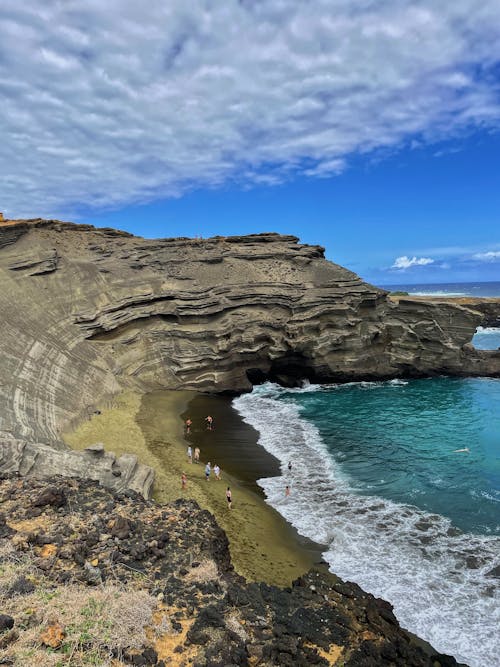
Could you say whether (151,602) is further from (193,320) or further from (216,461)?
(193,320)

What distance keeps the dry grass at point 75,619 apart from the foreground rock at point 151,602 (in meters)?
0.02

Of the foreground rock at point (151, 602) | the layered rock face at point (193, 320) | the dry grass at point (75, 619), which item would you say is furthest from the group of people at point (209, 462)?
the dry grass at point (75, 619)

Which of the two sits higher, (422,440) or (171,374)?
(171,374)

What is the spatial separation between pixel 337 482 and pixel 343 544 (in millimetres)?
5299

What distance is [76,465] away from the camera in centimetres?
1703

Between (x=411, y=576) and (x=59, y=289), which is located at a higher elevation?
(x=59, y=289)

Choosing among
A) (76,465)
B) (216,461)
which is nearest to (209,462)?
(216,461)

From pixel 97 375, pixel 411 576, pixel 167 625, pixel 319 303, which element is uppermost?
pixel 319 303

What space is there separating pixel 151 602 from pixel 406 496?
14.9 metres

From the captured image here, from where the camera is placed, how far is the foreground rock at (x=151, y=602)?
8.01m

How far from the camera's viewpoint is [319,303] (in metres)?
40.5

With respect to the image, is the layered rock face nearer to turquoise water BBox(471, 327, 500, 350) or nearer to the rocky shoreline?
the rocky shoreline

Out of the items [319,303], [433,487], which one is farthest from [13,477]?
[319,303]

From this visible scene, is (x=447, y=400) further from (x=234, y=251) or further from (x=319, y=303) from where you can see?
(x=234, y=251)
